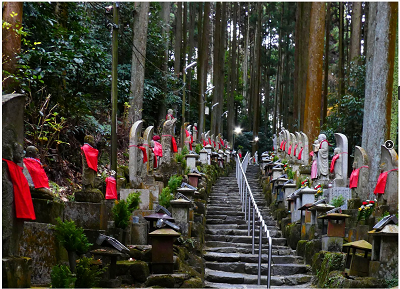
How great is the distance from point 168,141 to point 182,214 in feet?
15.4

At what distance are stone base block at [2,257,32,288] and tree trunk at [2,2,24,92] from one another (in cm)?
474

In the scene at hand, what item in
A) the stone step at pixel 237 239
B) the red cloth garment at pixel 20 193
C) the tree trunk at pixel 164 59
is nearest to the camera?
the red cloth garment at pixel 20 193

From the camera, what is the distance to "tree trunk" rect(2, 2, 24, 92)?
8695mm

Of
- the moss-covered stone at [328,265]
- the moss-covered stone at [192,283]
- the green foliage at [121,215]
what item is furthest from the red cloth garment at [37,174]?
the moss-covered stone at [328,265]

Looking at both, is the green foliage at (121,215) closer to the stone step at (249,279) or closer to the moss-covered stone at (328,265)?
the stone step at (249,279)

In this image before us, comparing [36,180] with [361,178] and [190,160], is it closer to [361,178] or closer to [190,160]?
[361,178]

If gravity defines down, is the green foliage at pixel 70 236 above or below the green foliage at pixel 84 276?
above

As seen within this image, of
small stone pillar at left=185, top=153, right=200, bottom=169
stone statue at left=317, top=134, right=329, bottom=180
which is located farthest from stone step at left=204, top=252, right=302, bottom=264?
small stone pillar at left=185, top=153, right=200, bottom=169

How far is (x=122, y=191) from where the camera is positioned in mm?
9953

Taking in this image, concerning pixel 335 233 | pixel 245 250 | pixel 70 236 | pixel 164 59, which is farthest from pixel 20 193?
pixel 164 59

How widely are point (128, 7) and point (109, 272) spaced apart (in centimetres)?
1531

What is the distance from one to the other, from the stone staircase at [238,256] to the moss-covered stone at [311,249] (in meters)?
0.20

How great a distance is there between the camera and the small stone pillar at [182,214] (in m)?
10.2

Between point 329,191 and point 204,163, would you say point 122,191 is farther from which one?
point 204,163
